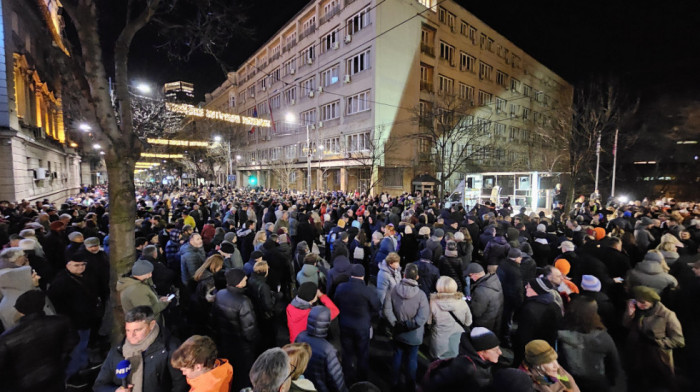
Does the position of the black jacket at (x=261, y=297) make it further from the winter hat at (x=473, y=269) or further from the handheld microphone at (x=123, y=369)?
the winter hat at (x=473, y=269)

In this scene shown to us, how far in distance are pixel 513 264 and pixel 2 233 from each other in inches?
431

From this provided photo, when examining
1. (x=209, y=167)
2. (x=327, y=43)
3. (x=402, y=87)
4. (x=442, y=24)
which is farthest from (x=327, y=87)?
(x=209, y=167)

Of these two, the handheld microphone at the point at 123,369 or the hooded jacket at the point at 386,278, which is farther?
the hooded jacket at the point at 386,278

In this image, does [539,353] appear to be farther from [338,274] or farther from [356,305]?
[338,274]

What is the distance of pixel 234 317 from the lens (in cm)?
357

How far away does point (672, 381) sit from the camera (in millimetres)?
3301

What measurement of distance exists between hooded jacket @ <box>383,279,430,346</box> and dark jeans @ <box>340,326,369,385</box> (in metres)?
0.44

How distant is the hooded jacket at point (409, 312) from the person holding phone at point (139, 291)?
2.97 meters

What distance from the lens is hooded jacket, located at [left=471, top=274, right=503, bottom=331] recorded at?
4.26 m

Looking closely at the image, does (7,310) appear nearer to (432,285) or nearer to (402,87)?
(432,285)

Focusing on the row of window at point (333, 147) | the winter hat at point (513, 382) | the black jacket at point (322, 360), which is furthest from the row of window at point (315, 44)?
the winter hat at point (513, 382)

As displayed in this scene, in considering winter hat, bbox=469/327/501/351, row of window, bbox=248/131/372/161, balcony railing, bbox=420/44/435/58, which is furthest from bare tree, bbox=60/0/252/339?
balcony railing, bbox=420/44/435/58

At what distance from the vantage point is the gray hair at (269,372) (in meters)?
1.99

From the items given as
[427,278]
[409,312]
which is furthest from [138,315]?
[427,278]
